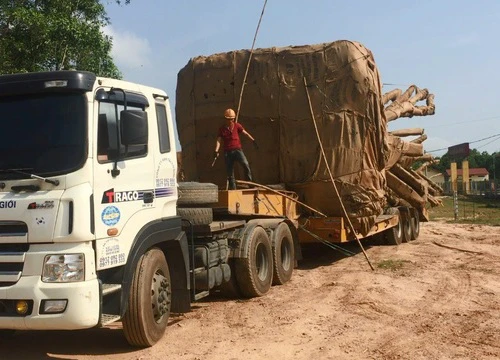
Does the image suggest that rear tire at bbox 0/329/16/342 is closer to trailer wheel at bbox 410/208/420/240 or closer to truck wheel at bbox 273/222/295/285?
truck wheel at bbox 273/222/295/285

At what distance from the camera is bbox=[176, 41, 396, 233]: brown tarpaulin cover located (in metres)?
11.2

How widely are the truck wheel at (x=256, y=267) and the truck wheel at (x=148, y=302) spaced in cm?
221

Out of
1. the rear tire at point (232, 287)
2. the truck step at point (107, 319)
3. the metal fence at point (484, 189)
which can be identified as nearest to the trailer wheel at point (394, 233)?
the rear tire at point (232, 287)

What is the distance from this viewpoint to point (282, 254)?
32.7ft

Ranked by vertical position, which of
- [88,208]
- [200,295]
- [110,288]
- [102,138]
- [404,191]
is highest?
[102,138]

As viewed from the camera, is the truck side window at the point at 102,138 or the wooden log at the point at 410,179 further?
the wooden log at the point at 410,179

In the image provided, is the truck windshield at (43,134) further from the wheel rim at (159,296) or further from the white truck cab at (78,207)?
the wheel rim at (159,296)

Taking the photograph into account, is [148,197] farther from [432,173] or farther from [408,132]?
[432,173]

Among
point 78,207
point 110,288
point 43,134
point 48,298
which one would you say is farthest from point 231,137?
point 48,298

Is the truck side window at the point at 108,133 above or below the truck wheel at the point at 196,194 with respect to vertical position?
above

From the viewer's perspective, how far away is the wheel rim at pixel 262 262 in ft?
29.5

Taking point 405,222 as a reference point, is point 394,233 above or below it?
below

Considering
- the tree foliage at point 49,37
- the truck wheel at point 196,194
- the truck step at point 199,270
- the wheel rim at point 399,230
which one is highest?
the tree foliage at point 49,37

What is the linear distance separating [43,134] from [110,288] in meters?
1.53
